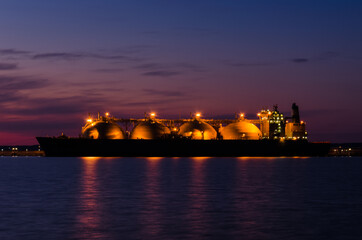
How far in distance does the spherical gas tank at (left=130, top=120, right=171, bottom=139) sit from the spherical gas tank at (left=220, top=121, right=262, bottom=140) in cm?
1689

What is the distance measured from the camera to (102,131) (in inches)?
5837

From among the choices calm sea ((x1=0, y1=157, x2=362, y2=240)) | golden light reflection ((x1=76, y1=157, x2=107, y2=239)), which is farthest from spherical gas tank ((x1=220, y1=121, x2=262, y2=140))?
golden light reflection ((x1=76, y1=157, x2=107, y2=239))

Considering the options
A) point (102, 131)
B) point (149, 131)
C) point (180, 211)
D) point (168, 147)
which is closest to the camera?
point (180, 211)

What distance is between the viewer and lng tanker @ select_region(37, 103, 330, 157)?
148 metres

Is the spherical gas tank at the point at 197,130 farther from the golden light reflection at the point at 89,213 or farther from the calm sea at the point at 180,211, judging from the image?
the golden light reflection at the point at 89,213

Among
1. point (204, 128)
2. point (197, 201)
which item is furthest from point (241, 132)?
point (197, 201)

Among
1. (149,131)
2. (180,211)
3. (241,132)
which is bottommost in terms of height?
(180,211)

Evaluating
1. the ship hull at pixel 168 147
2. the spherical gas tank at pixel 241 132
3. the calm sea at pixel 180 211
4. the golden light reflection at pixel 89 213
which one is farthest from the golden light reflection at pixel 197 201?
the spherical gas tank at pixel 241 132

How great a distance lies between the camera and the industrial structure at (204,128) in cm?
15125

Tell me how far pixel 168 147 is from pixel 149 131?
20.6ft

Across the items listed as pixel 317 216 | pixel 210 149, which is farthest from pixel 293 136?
pixel 317 216

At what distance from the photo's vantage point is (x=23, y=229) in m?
33.4

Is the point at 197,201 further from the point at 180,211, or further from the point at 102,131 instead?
the point at 102,131

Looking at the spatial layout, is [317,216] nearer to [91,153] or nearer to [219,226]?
[219,226]
